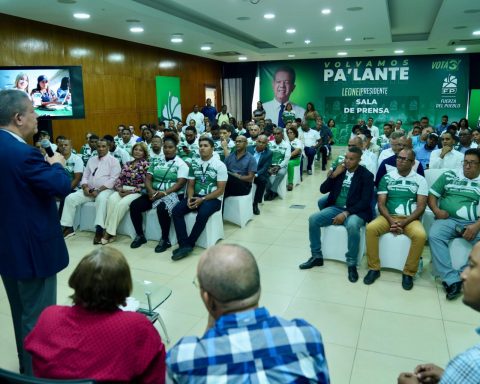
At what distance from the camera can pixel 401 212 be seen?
3.79 meters

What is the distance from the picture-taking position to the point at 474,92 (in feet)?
45.7

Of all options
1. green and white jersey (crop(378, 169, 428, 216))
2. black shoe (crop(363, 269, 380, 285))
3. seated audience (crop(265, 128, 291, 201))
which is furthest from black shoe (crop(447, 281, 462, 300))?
seated audience (crop(265, 128, 291, 201))

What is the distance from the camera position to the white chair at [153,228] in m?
4.75

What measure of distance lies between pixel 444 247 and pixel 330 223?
103cm

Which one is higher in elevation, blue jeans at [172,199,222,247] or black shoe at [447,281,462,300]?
blue jeans at [172,199,222,247]

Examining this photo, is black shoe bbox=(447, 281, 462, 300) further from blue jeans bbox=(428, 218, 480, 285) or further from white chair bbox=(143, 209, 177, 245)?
white chair bbox=(143, 209, 177, 245)

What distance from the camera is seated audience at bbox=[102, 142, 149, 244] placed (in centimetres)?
480

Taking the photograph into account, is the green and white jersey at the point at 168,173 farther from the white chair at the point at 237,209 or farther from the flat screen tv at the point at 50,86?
the flat screen tv at the point at 50,86

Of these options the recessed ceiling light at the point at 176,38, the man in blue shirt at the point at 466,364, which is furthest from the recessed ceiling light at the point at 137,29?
the man in blue shirt at the point at 466,364

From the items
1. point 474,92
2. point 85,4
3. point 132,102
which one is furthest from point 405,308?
point 474,92

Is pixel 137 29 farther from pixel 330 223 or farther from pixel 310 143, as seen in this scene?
pixel 330 223

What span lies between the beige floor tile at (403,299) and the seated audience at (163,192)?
91.3 inches

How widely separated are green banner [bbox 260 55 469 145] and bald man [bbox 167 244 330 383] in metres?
14.8

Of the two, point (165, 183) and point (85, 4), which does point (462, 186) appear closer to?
point (165, 183)
